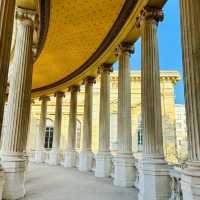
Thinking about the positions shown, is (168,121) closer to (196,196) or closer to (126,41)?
(126,41)

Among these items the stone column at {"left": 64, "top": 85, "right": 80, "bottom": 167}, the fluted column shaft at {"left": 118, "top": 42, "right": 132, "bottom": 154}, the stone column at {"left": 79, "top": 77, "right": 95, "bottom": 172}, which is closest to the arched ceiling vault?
the fluted column shaft at {"left": 118, "top": 42, "right": 132, "bottom": 154}

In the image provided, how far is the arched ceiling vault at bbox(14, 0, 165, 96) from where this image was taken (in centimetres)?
1100

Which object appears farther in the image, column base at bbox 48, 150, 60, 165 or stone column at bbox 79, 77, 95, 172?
column base at bbox 48, 150, 60, 165

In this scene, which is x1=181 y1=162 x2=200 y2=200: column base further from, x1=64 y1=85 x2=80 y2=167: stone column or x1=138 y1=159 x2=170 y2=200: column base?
x1=64 y1=85 x2=80 y2=167: stone column

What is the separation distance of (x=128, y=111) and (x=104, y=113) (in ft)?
10.8

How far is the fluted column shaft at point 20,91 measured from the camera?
27.9 ft

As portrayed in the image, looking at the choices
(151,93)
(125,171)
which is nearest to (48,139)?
(125,171)

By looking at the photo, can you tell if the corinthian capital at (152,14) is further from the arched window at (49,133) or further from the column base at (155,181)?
the arched window at (49,133)

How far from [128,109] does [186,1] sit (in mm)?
6661

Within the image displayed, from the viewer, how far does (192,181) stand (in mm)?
5020

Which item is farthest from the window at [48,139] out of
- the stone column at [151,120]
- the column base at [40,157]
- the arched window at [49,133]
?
the stone column at [151,120]

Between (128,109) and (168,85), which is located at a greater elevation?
(168,85)

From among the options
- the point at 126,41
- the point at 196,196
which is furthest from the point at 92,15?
the point at 196,196

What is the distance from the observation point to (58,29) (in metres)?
13.2
